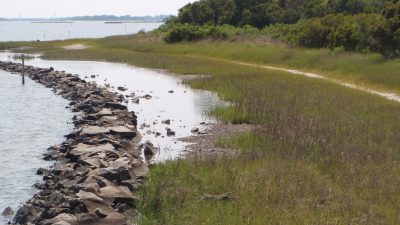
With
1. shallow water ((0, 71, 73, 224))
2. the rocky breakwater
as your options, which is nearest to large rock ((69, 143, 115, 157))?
the rocky breakwater

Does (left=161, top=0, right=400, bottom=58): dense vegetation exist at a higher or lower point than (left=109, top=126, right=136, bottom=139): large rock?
higher

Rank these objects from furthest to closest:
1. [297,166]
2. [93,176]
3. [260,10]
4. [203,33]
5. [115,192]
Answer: [260,10]
[203,33]
[297,166]
[93,176]
[115,192]

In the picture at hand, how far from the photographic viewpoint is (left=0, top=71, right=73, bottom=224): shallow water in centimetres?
1748

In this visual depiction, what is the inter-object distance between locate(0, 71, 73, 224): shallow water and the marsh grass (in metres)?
4.33

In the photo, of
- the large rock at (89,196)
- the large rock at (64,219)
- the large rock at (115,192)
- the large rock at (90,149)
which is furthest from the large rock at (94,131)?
the large rock at (64,219)

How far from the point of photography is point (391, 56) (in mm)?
37062

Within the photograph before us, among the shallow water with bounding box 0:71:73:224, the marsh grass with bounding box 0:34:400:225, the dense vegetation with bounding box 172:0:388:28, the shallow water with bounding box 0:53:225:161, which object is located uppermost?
the dense vegetation with bounding box 172:0:388:28

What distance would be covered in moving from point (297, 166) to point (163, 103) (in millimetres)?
19657

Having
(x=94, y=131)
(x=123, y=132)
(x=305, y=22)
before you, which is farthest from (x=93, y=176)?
(x=305, y=22)

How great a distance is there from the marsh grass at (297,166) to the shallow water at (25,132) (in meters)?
4.33

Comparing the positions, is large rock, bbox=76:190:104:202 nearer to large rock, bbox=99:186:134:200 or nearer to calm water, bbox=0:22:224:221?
large rock, bbox=99:186:134:200

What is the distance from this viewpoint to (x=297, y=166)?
15875 millimetres

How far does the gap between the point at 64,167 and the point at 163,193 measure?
589cm

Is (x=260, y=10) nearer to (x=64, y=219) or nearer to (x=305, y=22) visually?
(x=305, y=22)
